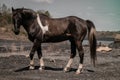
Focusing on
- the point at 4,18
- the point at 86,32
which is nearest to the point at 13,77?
the point at 86,32

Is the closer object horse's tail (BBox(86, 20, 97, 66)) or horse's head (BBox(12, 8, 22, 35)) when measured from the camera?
horse's head (BBox(12, 8, 22, 35))

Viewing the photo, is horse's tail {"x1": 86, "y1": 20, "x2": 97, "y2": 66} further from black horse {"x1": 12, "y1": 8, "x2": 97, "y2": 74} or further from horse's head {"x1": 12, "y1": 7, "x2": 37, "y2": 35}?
horse's head {"x1": 12, "y1": 7, "x2": 37, "y2": 35}

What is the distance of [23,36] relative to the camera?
90625mm

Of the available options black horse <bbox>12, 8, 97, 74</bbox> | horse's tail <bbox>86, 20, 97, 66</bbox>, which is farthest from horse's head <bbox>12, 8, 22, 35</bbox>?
horse's tail <bbox>86, 20, 97, 66</bbox>

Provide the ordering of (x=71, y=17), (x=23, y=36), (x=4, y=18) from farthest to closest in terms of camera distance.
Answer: (x=4, y=18)
(x=23, y=36)
(x=71, y=17)

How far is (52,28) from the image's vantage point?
1606 cm

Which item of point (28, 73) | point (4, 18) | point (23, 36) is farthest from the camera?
point (4, 18)

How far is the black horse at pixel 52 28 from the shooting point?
15.9m

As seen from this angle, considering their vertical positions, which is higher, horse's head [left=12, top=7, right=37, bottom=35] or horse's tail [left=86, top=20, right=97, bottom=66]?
horse's head [left=12, top=7, right=37, bottom=35]

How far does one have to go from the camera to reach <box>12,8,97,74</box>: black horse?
52.1ft

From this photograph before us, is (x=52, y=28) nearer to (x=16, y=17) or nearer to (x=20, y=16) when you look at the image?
(x=20, y=16)

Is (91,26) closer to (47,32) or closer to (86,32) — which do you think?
(86,32)

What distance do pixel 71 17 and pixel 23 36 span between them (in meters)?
75.2

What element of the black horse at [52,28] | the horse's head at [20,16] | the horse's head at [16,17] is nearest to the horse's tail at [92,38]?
the black horse at [52,28]
